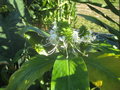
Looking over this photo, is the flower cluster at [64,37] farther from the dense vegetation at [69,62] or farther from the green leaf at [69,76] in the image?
the green leaf at [69,76]

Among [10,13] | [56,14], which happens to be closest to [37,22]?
[56,14]

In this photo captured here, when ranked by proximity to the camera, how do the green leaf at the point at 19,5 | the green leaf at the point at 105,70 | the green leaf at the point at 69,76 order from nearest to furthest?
the green leaf at the point at 69,76
the green leaf at the point at 105,70
the green leaf at the point at 19,5

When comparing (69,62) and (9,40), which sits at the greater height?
(69,62)

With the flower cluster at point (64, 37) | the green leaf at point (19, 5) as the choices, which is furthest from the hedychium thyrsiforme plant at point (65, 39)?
the green leaf at point (19, 5)

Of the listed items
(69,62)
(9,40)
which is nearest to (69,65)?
(69,62)

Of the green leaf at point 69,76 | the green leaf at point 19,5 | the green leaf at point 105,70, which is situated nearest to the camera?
the green leaf at point 69,76

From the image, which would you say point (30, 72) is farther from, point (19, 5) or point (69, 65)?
point (19, 5)
